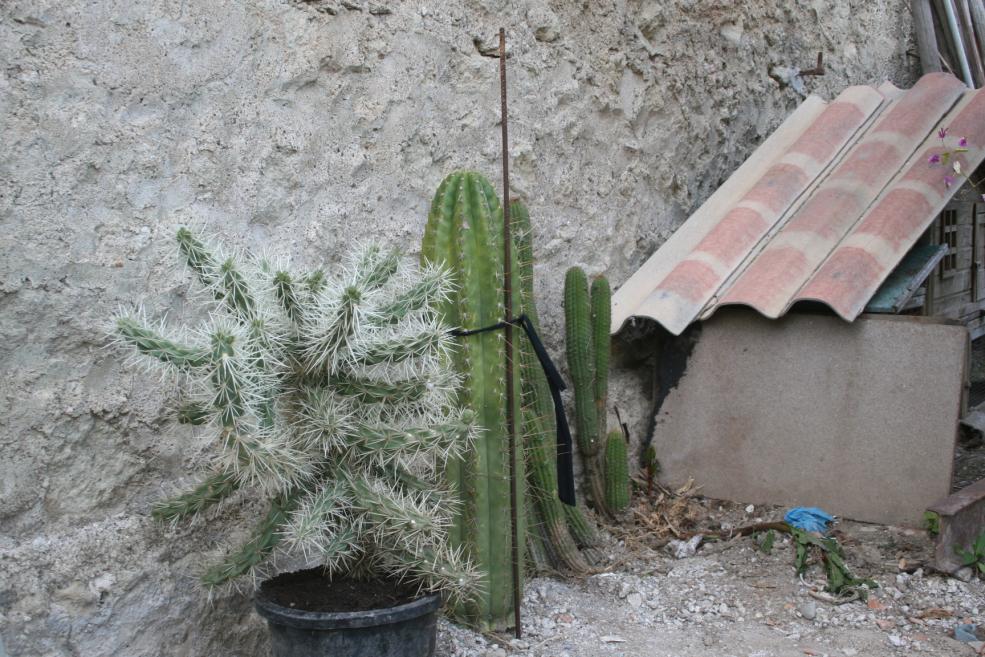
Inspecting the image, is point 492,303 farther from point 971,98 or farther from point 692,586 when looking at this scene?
point 971,98

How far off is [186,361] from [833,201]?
2.96 m

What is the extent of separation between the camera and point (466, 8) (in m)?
3.32

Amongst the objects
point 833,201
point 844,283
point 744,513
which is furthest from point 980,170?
point 744,513

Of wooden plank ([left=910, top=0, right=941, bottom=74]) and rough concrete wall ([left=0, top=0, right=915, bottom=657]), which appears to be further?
wooden plank ([left=910, top=0, right=941, bottom=74])

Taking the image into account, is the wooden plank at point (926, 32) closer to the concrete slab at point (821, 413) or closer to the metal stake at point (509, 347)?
the concrete slab at point (821, 413)

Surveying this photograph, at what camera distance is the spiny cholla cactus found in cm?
209

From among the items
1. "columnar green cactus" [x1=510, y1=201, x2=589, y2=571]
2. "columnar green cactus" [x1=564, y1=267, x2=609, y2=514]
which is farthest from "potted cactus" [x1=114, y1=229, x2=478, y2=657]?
"columnar green cactus" [x1=564, y1=267, x2=609, y2=514]

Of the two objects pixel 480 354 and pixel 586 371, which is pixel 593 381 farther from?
pixel 480 354

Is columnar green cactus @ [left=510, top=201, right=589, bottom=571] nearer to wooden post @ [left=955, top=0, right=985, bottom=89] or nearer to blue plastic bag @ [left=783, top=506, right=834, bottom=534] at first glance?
blue plastic bag @ [left=783, top=506, right=834, bottom=534]

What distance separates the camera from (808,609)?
3.13 m

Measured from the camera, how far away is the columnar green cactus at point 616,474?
3.63m

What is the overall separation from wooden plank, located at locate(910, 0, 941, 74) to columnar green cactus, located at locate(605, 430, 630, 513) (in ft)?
14.2

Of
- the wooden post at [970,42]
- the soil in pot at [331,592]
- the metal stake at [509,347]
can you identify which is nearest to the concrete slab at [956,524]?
the metal stake at [509,347]

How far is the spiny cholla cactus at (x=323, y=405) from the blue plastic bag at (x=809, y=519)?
1.62 meters
